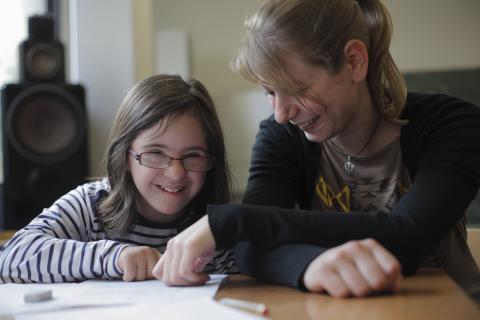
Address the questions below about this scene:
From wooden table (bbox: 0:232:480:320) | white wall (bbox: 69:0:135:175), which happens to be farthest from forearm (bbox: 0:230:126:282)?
white wall (bbox: 69:0:135:175)

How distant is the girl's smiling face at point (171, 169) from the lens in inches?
51.0

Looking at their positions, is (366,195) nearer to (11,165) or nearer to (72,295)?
(72,295)

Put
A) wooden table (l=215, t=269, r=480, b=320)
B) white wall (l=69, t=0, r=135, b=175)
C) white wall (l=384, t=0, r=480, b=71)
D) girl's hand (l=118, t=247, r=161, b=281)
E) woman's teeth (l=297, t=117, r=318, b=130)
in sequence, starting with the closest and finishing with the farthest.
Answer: wooden table (l=215, t=269, r=480, b=320) → girl's hand (l=118, t=247, r=161, b=281) → woman's teeth (l=297, t=117, r=318, b=130) → white wall (l=69, t=0, r=135, b=175) → white wall (l=384, t=0, r=480, b=71)

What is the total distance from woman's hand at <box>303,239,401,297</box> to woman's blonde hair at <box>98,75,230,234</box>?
1.91 ft

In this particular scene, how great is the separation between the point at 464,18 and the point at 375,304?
3499 mm

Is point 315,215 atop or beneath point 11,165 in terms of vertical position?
atop

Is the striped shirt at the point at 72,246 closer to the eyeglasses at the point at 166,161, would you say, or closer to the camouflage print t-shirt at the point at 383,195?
the eyeglasses at the point at 166,161

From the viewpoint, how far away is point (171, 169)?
1.28m

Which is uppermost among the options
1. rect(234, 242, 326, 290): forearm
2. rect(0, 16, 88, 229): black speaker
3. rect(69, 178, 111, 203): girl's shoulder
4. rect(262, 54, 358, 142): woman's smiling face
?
rect(262, 54, 358, 142): woman's smiling face

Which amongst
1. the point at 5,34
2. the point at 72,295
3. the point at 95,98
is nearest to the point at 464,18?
the point at 95,98

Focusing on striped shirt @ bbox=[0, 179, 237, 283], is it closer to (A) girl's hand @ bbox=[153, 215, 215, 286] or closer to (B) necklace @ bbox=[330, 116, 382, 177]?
(A) girl's hand @ bbox=[153, 215, 215, 286]

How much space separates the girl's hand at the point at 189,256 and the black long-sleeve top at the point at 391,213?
2 centimetres

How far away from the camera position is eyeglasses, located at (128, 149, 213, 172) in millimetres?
1305

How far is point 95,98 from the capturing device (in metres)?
3.23
